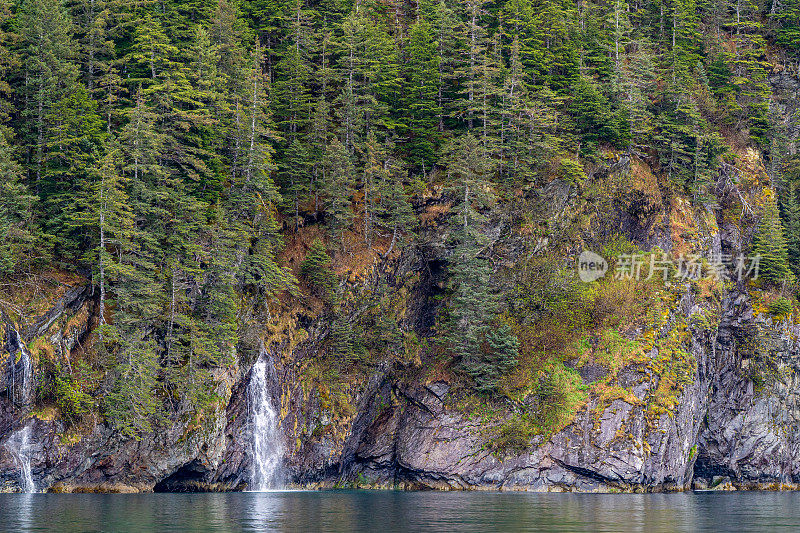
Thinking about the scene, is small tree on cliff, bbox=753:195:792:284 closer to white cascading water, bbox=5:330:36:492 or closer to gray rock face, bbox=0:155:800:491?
gray rock face, bbox=0:155:800:491

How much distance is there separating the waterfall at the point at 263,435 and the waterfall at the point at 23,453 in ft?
42.7

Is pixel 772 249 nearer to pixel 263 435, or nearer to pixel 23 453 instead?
pixel 263 435

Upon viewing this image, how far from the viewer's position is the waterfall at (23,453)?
147ft

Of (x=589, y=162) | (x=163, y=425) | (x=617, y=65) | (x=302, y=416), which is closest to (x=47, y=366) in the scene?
(x=163, y=425)

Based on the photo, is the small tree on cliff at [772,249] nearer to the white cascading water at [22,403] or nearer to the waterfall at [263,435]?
the waterfall at [263,435]

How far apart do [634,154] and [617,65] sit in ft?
25.6

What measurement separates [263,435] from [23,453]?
46.3 ft

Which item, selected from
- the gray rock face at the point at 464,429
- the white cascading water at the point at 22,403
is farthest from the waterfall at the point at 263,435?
the white cascading water at the point at 22,403

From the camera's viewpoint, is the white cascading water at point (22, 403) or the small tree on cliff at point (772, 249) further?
the small tree on cliff at point (772, 249)

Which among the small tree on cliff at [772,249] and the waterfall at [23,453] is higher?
the small tree on cliff at [772,249]

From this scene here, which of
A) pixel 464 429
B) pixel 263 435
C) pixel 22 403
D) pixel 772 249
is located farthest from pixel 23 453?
pixel 772 249

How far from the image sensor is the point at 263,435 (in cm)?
5353

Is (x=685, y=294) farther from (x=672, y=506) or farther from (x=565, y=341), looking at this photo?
(x=672, y=506)

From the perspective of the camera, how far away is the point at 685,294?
6181cm
